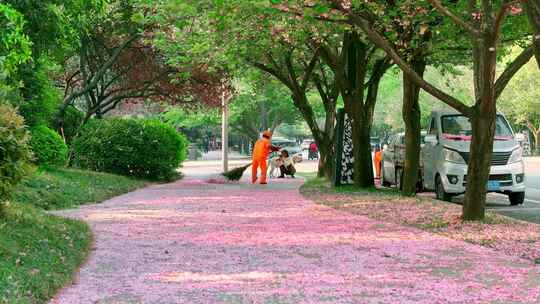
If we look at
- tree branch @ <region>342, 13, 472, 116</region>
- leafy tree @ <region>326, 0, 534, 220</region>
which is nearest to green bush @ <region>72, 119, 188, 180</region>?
tree branch @ <region>342, 13, 472, 116</region>

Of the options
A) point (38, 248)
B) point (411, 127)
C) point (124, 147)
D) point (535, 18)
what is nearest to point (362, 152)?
point (411, 127)

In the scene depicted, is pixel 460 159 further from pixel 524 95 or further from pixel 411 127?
pixel 524 95

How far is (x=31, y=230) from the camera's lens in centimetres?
1019

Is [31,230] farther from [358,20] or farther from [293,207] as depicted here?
[293,207]

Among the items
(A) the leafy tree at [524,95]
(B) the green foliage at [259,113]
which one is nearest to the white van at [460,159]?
(B) the green foliage at [259,113]

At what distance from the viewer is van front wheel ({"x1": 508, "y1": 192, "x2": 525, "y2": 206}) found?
18891 mm

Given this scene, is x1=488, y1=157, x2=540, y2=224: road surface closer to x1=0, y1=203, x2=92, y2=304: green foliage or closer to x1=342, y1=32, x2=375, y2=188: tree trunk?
x1=342, y1=32, x2=375, y2=188: tree trunk

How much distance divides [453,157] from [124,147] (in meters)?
12.0

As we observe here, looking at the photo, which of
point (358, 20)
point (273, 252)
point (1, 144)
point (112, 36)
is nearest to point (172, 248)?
point (273, 252)

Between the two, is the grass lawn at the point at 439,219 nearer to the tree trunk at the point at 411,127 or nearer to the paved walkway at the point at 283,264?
the paved walkway at the point at 283,264

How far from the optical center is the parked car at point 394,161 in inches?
930

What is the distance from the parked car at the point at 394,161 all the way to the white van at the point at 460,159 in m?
2.79

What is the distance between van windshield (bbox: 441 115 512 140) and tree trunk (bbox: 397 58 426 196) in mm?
819

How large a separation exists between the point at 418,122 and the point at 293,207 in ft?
12.2
